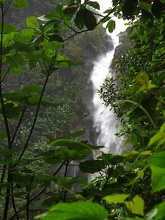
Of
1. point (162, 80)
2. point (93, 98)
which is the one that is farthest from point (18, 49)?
point (93, 98)

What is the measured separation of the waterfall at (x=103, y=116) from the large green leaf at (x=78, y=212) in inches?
305

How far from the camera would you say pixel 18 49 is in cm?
108

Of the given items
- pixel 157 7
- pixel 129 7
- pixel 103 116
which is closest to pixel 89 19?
pixel 129 7

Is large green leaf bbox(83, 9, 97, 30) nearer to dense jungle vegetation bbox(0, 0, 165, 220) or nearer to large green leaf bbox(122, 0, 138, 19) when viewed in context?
dense jungle vegetation bbox(0, 0, 165, 220)

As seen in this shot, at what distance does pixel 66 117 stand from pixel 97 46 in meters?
5.63

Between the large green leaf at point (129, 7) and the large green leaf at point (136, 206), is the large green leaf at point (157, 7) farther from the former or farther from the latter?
the large green leaf at point (136, 206)

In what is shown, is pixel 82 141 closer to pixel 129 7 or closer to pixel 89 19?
pixel 89 19

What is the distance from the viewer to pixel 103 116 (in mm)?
11258

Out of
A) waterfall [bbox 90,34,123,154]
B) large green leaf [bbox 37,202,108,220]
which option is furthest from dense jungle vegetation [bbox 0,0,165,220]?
waterfall [bbox 90,34,123,154]

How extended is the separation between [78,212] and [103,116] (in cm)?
1104

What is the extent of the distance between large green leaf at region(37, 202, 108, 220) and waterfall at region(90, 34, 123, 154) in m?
7.74

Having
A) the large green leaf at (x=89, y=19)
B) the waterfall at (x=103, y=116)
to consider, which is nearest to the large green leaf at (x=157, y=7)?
the large green leaf at (x=89, y=19)

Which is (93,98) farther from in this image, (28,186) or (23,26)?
(28,186)

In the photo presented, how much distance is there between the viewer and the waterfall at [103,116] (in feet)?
32.6
